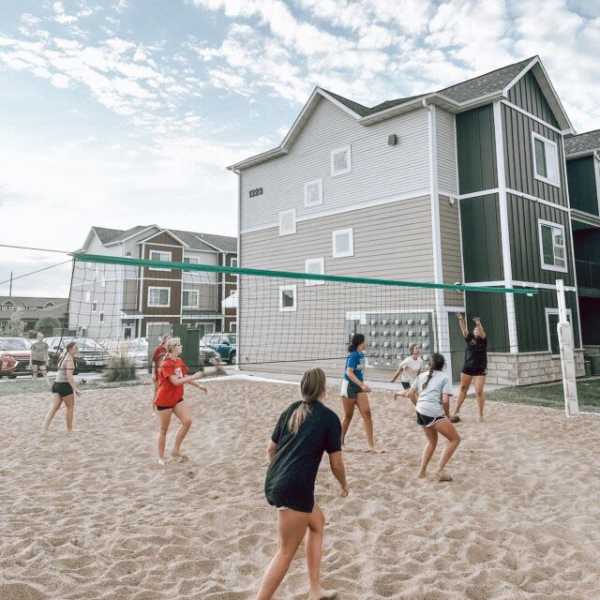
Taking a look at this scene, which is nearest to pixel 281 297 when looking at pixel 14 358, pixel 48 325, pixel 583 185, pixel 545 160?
pixel 14 358

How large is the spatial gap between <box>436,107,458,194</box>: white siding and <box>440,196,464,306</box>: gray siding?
51cm

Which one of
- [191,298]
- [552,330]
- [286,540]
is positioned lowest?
[286,540]

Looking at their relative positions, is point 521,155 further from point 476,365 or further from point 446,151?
point 476,365

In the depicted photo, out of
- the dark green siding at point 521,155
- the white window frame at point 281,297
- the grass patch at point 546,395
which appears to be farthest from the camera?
the white window frame at point 281,297

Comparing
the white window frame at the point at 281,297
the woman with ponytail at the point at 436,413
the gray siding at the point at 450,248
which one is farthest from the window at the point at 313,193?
the woman with ponytail at the point at 436,413

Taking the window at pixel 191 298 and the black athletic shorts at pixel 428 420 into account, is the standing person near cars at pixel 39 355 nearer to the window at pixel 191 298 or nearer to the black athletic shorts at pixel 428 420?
the black athletic shorts at pixel 428 420

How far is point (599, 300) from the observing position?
18.8m

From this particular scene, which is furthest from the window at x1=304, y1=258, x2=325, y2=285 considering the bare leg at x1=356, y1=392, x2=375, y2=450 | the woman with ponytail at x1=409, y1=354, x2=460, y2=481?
the woman with ponytail at x1=409, y1=354, x2=460, y2=481

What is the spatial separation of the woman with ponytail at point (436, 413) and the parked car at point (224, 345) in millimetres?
15955

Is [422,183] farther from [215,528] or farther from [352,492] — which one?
[215,528]

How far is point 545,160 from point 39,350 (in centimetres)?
1833

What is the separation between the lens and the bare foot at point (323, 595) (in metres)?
2.96

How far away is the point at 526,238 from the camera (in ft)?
47.2

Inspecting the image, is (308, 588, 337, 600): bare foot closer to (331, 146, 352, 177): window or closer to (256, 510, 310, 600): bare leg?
(256, 510, 310, 600): bare leg
